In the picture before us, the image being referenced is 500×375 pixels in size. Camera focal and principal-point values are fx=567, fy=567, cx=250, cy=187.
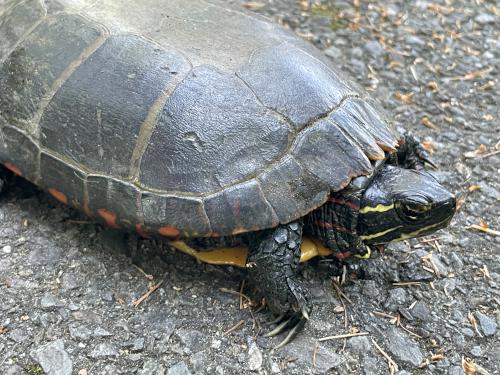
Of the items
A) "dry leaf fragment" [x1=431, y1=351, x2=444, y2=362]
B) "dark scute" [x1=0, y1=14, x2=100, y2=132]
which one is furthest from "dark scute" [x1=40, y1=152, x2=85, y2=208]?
"dry leaf fragment" [x1=431, y1=351, x2=444, y2=362]

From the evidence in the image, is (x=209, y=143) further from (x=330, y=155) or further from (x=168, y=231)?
(x=330, y=155)

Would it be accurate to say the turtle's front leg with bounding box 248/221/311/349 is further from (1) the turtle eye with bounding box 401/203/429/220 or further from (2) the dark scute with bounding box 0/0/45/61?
(2) the dark scute with bounding box 0/0/45/61

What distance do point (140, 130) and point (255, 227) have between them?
0.88 metres

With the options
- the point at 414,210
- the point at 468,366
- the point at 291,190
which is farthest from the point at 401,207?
the point at 468,366

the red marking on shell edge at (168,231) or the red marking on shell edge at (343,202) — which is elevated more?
→ the red marking on shell edge at (343,202)

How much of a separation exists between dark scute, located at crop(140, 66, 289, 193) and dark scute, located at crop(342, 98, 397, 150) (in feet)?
1.54

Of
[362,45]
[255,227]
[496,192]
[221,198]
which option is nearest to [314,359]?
[255,227]

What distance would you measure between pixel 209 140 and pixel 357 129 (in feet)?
2.94

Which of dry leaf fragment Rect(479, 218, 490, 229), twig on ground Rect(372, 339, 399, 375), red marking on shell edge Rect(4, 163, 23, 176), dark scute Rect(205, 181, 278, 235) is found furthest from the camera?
dry leaf fragment Rect(479, 218, 490, 229)

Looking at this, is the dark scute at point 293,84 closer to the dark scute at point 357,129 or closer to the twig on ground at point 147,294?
the dark scute at point 357,129

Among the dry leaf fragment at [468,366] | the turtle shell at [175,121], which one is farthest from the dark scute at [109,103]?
the dry leaf fragment at [468,366]

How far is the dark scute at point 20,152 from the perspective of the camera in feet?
11.6

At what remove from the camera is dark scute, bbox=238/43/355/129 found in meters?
3.33

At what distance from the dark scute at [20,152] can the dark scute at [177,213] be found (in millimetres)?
830
